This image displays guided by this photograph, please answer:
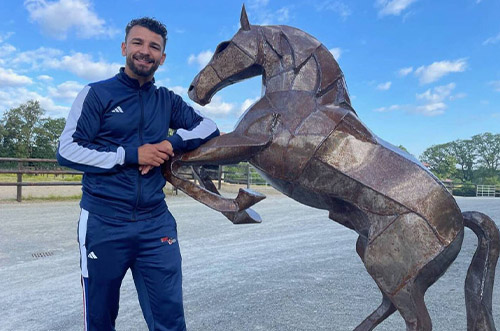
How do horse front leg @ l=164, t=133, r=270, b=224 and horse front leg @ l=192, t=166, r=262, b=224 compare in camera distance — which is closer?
horse front leg @ l=164, t=133, r=270, b=224

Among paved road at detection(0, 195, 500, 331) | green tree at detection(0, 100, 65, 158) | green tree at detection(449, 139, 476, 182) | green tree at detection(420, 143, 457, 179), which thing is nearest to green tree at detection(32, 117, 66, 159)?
green tree at detection(0, 100, 65, 158)

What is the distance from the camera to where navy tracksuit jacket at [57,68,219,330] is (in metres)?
1.80

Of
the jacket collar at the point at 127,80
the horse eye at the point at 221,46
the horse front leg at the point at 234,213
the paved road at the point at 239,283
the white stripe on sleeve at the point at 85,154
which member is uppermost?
the horse eye at the point at 221,46

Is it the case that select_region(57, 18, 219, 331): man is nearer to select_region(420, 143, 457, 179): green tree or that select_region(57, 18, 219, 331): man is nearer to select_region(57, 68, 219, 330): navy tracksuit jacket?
select_region(57, 68, 219, 330): navy tracksuit jacket

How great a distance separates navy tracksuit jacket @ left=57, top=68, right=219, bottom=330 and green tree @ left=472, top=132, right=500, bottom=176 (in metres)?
44.3

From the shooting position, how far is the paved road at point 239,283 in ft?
10.1

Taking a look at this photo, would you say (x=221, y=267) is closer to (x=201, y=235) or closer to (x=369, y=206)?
(x=201, y=235)

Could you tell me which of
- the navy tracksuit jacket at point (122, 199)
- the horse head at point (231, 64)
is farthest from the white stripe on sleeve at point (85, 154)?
the horse head at point (231, 64)

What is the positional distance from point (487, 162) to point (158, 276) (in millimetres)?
46728

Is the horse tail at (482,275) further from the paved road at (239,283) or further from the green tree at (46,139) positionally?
the green tree at (46,139)

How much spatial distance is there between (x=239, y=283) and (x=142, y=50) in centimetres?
281

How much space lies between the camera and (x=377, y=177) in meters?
1.76

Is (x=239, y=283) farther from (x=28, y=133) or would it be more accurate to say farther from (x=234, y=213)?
(x=28, y=133)

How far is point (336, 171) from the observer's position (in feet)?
5.87
